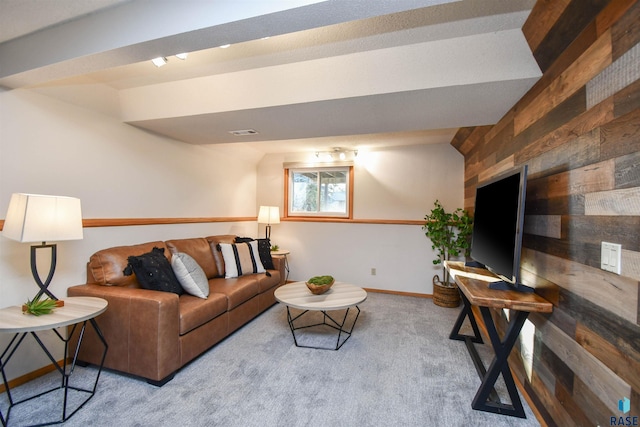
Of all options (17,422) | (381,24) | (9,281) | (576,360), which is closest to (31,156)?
(9,281)

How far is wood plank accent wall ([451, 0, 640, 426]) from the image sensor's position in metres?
1.03

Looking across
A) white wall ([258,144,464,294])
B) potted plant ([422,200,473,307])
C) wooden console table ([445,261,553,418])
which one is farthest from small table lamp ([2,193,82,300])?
potted plant ([422,200,473,307])

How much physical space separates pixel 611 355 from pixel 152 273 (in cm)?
280

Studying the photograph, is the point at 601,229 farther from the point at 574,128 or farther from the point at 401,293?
the point at 401,293

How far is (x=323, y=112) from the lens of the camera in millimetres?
2312

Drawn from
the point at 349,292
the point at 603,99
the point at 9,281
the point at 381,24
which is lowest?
the point at 349,292

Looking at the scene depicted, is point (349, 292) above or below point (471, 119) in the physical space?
below

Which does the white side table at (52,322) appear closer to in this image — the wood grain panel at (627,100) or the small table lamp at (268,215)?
the small table lamp at (268,215)

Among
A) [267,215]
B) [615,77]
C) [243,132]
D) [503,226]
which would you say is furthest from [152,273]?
[615,77]

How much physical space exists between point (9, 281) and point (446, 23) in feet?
10.8

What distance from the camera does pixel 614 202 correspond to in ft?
3.62

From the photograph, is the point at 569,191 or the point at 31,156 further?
the point at 31,156

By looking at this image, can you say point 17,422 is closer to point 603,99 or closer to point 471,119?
point 603,99

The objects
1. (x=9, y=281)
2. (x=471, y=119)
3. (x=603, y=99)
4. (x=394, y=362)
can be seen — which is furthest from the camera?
(x=471, y=119)
